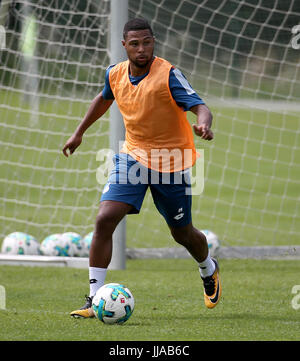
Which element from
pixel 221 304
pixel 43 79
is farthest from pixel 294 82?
pixel 221 304

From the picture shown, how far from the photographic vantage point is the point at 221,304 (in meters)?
6.01

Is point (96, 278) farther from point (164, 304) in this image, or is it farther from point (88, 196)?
point (88, 196)

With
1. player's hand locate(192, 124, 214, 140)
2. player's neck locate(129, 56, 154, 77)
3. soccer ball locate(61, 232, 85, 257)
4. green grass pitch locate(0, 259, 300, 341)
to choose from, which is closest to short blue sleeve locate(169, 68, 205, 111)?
player's neck locate(129, 56, 154, 77)

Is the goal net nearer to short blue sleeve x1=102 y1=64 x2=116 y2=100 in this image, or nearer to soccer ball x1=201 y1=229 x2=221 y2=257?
soccer ball x1=201 y1=229 x2=221 y2=257

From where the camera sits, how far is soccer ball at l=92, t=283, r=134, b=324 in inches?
201

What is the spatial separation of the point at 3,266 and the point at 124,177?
9.25ft

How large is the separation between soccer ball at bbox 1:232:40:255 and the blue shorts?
9.26 ft

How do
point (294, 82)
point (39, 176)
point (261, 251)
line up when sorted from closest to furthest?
point (261, 251) < point (294, 82) < point (39, 176)

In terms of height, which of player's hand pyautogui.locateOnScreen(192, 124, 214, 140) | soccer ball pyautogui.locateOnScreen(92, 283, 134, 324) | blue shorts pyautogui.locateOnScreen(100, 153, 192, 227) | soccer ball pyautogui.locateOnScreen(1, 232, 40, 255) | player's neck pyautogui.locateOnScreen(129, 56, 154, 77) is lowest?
soccer ball pyautogui.locateOnScreen(1, 232, 40, 255)

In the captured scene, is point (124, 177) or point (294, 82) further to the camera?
point (294, 82)

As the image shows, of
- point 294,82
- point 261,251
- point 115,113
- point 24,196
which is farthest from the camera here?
point 24,196

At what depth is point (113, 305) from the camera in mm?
5086

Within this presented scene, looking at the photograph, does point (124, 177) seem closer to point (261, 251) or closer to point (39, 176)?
point (261, 251)

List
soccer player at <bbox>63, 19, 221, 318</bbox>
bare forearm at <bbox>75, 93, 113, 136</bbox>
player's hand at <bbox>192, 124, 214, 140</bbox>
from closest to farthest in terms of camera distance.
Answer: player's hand at <bbox>192, 124, 214, 140</bbox> < soccer player at <bbox>63, 19, 221, 318</bbox> < bare forearm at <bbox>75, 93, 113, 136</bbox>
